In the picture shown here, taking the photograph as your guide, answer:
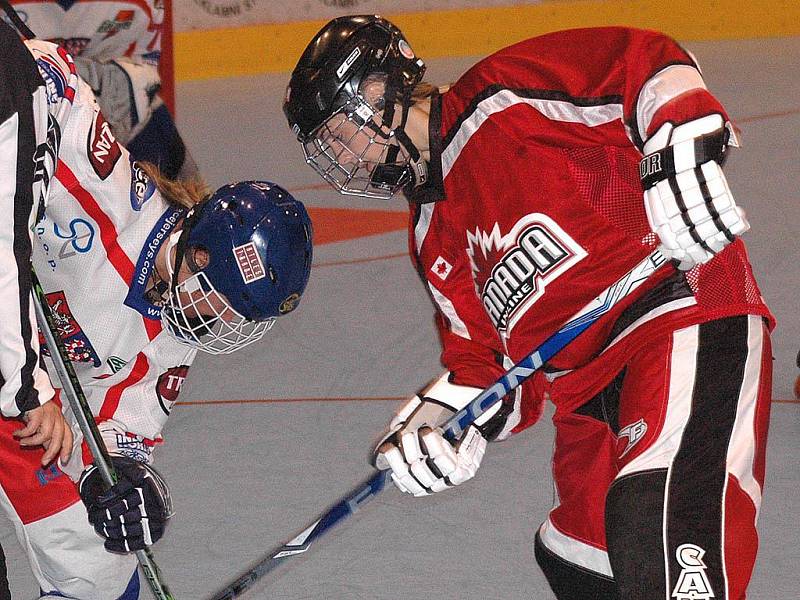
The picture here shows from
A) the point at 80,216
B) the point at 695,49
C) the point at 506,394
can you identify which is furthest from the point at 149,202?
the point at 695,49

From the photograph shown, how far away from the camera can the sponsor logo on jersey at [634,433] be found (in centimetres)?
201

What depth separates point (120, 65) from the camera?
4148mm

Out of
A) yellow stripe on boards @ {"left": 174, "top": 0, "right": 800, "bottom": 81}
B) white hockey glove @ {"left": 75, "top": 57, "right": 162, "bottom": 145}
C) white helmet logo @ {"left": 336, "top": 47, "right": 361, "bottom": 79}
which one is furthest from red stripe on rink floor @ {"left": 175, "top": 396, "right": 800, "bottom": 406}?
yellow stripe on boards @ {"left": 174, "top": 0, "right": 800, "bottom": 81}

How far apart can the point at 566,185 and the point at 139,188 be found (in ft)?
3.30

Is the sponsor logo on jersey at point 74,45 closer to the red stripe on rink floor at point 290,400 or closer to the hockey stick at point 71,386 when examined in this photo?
the red stripe on rink floor at point 290,400

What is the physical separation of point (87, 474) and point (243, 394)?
5.24ft

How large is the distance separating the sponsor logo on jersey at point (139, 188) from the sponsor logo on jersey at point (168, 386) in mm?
388

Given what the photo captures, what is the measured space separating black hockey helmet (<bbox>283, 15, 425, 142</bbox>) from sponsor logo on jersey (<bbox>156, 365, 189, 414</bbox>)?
2.38 feet

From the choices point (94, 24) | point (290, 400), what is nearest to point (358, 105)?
point (290, 400)

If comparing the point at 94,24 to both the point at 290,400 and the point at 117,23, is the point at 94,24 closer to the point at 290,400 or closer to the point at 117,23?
the point at 117,23

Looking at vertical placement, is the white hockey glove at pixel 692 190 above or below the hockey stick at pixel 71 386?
above

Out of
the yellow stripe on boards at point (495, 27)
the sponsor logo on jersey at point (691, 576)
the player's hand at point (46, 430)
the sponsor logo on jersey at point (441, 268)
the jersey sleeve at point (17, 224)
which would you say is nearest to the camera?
the sponsor logo on jersey at point (691, 576)

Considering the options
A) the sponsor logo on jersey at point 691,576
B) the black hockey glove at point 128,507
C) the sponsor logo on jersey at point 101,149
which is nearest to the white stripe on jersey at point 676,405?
the sponsor logo on jersey at point 691,576

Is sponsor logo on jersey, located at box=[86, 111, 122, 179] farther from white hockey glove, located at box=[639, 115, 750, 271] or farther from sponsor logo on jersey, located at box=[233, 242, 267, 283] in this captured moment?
white hockey glove, located at box=[639, 115, 750, 271]
